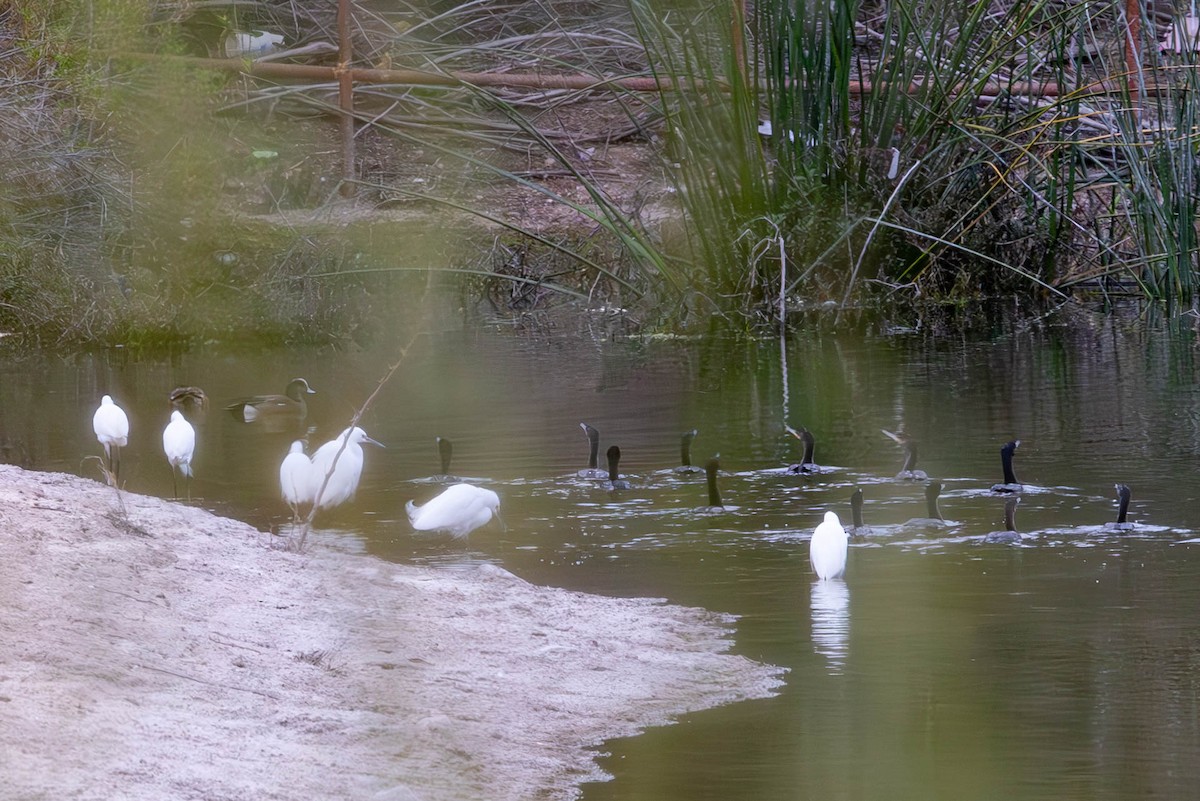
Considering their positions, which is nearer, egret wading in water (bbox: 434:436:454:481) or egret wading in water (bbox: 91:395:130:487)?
egret wading in water (bbox: 434:436:454:481)

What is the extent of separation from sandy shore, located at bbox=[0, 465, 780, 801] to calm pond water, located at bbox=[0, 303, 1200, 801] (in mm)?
269

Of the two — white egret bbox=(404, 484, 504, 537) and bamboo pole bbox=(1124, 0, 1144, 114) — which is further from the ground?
bamboo pole bbox=(1124, 0, 1144, 114)

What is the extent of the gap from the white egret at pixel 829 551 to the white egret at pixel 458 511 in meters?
1.42

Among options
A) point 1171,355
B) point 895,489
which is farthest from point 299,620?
point 1171,355

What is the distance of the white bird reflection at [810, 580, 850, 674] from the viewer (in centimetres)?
516

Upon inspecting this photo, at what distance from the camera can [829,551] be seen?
Result: 6055mm

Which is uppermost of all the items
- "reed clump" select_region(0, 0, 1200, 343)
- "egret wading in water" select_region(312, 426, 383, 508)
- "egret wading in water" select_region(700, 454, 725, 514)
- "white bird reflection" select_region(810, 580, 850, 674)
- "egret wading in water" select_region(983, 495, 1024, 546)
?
"reed clump" select_region(0, 0, 1200, 343)

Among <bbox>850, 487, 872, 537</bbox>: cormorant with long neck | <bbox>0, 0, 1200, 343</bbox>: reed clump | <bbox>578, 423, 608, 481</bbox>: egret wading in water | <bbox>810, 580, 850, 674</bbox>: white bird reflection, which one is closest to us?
<bbox>810, 580, 850, 674</bbox>: white bird reflection

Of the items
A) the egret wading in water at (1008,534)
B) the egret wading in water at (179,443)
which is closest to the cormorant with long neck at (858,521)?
the egret wading in water at (1008,534)

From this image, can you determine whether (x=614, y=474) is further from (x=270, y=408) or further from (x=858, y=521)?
(x=270, y=408)

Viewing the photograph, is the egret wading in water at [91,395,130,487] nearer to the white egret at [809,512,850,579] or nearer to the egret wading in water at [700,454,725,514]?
the egret wading in water at [700,454,725,514]

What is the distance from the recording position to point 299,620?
17.1 feet

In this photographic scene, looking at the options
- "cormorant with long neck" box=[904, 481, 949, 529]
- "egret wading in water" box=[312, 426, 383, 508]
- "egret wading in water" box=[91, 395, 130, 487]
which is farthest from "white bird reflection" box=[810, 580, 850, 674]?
"egret wading in water" box=[91, 395, 130, 487]

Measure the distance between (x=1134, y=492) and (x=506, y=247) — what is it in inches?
424
